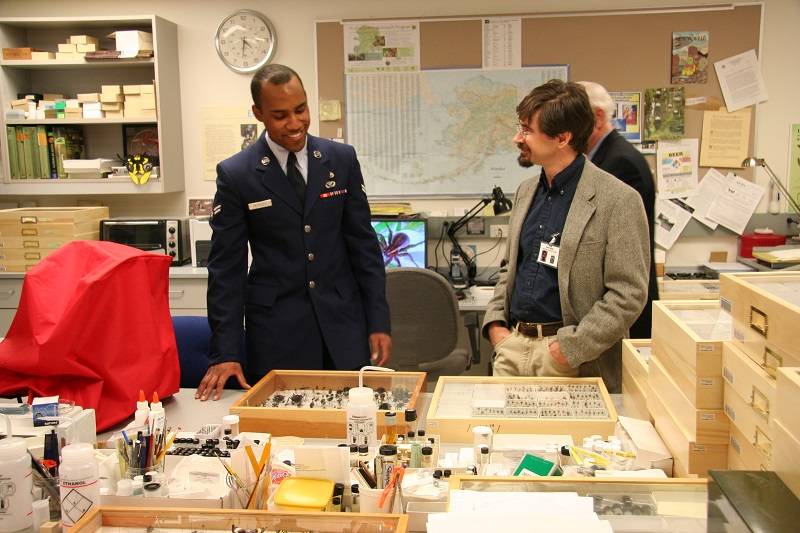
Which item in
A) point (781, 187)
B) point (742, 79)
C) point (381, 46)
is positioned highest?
point (381, 46)

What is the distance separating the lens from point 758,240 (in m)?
4.17

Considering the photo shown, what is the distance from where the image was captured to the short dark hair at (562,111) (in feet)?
6.89

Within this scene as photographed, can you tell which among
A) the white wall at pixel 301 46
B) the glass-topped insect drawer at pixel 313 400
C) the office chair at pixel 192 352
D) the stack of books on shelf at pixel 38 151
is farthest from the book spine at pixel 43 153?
the glass-topped insect drawer at pixel 313 400

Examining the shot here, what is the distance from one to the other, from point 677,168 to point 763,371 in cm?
329

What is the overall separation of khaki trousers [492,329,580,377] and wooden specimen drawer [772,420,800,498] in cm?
103

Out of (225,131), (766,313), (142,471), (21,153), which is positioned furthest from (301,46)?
(766,313)

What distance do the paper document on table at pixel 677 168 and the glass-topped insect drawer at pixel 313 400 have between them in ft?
9.21

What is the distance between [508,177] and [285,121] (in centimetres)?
248

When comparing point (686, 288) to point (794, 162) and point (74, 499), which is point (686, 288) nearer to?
point (794, 162)

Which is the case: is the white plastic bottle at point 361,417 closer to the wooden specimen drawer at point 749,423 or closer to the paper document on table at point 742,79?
the wooden specimen drawer at point 749,423

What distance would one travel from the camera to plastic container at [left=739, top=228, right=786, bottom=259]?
13.6ft

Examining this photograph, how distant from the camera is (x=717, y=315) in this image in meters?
1.64

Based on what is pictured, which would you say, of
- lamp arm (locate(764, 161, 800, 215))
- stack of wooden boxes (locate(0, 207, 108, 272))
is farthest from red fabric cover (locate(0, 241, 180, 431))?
lamp arm (locate(764, 161, 800, 215))

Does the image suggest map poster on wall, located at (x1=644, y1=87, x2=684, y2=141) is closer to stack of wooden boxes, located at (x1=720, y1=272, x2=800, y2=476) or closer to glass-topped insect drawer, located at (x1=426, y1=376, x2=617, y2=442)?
glass-topped insect drawer, located at (x1=426, y1=376, x2=617, y2=442)
